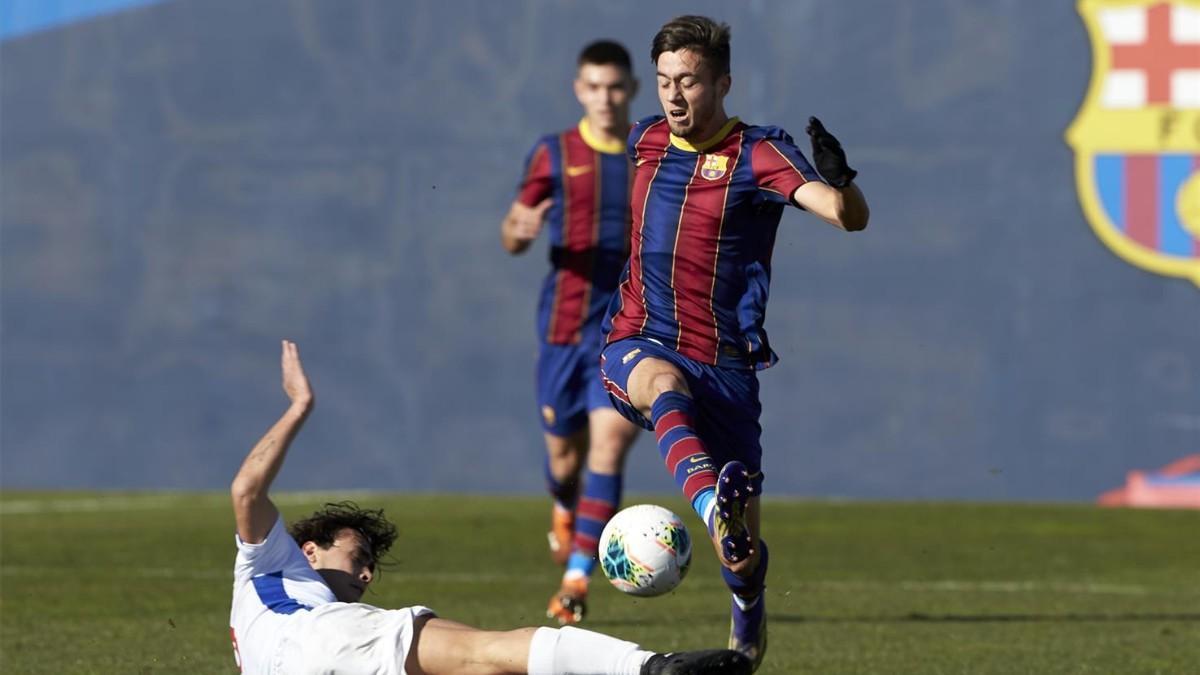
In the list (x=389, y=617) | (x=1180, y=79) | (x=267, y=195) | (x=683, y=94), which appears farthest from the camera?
(x=267, y=195)

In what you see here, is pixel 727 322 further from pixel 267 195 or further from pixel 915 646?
pixel 267 195

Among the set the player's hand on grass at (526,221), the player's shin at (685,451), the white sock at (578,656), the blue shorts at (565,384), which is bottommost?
the blue shorts at (565,384)

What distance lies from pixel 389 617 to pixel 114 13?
12.7 m

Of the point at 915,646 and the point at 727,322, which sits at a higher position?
the point at 727,322

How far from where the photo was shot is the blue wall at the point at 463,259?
1557 cm

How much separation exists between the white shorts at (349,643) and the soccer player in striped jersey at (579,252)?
172 inches

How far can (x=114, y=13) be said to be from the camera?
55.4 ft

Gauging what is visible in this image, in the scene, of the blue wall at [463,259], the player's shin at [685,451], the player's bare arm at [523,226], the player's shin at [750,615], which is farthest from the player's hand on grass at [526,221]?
the blue wall at [463,259]

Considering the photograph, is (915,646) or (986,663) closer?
(986,663)

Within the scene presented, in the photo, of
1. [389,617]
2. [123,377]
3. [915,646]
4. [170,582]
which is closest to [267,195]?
[123,377]

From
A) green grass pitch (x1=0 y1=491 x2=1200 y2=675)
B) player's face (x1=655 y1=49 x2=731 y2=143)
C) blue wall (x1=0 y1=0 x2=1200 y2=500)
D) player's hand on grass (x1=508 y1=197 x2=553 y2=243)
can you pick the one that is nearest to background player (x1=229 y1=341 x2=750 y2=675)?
player's face (x1=655 y1=49 x2=731 y2=143)

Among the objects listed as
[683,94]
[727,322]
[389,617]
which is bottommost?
[389,617]

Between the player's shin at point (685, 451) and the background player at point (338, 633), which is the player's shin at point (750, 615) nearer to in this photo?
the player's shin at point (685, 451)

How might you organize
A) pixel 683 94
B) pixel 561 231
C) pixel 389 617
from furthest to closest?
pixel 561 231, pixel 683 94, pixel 389 617
